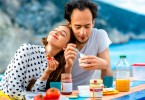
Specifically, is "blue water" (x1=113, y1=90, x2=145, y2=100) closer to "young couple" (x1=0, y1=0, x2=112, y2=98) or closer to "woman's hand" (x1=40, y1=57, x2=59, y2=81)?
"young couple" (x1=0, y1=0, x2=112, y2=98)

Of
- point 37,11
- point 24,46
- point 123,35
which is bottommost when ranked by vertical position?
point 24,46

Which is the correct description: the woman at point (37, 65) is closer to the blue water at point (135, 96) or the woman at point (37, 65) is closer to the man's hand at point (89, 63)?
the man's hand at point (89, 63)

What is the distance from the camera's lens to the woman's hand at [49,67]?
2.07m

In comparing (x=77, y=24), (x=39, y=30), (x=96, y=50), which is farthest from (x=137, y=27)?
(x=77, y=24)

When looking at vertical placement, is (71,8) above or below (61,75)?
above

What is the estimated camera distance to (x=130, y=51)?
548 cm

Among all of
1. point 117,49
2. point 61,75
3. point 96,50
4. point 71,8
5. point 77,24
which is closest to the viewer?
point 61,75

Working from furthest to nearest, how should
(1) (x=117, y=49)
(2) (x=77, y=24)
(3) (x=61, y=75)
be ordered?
(1) (x=117, y=49), (2) (x=77, y=24), (3) (x=61, y=75)

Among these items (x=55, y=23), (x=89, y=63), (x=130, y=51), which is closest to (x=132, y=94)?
(x=89, y=63)

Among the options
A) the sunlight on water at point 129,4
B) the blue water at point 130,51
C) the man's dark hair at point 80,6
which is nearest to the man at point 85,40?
the man's dark hair at point 80,6

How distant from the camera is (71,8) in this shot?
2.42 m

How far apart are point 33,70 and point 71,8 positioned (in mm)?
494

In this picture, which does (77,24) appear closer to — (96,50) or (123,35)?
(96,50)

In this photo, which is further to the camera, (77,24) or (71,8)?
Answer: (71,8)
